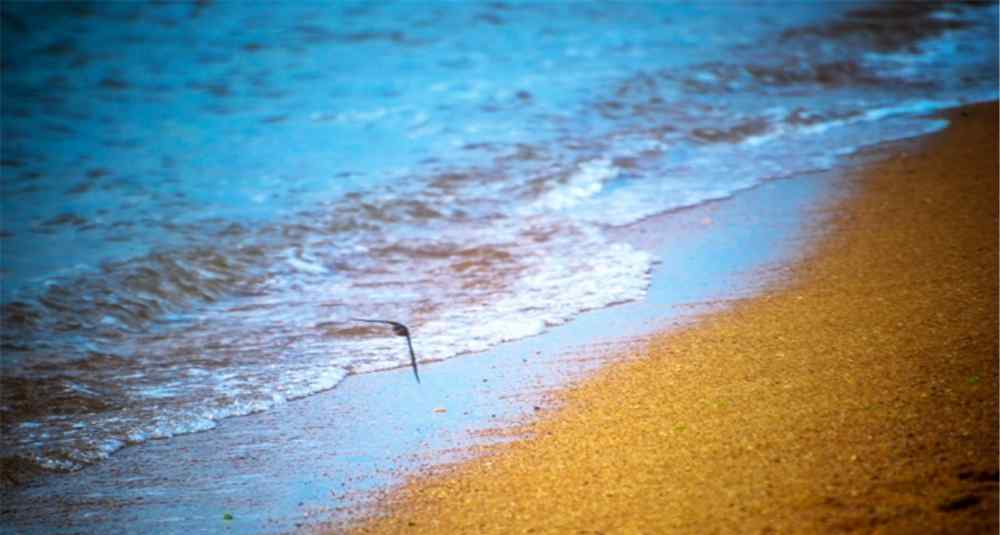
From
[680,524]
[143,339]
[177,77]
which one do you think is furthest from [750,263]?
[177,77]

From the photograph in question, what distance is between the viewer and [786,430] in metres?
2.63

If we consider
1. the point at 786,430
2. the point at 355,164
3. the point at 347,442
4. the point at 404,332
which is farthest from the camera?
the point at 355,164

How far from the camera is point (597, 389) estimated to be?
10.6ft

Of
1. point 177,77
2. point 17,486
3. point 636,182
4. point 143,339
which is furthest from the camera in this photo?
point 177,77

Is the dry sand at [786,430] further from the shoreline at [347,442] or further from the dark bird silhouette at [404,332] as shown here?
the dark bird silhouette at [404,332]

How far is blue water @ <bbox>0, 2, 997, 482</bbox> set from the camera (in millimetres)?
3977

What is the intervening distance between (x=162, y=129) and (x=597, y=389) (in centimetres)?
680

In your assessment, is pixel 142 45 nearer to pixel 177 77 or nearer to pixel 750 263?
pixel 177 77

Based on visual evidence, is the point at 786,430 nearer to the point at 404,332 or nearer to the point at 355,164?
the point at 404,332

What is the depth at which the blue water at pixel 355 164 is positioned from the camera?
3.98 meters

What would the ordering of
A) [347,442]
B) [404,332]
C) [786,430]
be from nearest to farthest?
[786,430]
[347,442]
[404,332]

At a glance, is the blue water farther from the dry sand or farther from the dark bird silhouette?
the dry sand

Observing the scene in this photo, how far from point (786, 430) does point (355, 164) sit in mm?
5137

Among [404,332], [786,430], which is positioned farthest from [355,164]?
[786,430]
